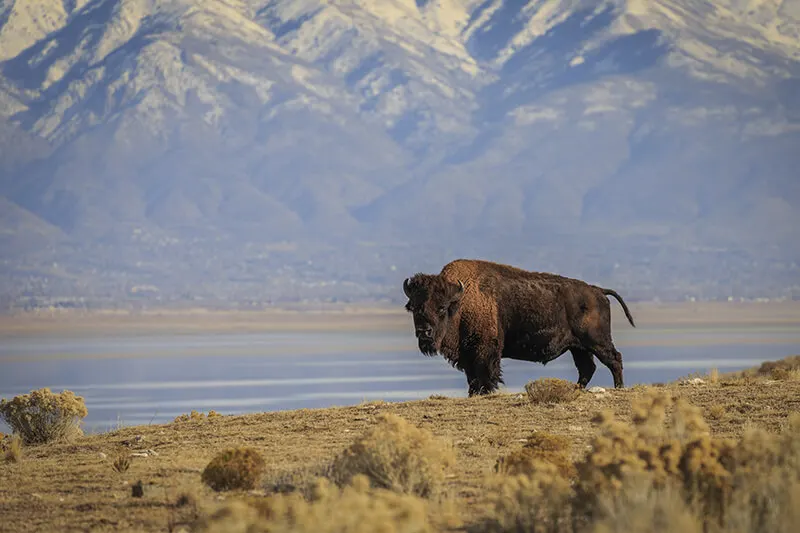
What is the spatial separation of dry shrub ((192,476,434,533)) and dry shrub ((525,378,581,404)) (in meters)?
8.56

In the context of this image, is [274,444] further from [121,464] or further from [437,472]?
[437,472]

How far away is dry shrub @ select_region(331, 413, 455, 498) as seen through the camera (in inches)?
530

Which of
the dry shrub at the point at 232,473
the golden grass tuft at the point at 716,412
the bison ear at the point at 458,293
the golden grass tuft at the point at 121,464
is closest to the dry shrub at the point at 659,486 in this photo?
the dry shrub at the point at 232,473

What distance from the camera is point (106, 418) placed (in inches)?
2121

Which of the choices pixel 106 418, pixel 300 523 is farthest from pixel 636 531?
pixel 106 418

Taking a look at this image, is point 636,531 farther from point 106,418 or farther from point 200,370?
point 200,370

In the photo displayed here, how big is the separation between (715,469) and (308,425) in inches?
320

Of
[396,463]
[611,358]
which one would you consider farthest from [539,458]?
[611,358]

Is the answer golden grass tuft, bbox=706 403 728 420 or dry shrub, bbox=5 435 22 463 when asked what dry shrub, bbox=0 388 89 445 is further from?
golden grass tuft, bbox=706 403 728 420

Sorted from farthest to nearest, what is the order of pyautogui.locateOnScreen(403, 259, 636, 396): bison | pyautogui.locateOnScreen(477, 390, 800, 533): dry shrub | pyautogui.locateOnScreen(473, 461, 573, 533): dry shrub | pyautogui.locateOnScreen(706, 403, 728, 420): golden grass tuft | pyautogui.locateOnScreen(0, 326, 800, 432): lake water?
pyautogui.locateOnScreen(0, 326, 800, 432): lake water, pyautogui.locateOnScreen(403, 259, 636, 396): bison, pyautogui.locateOnScreen(706, 403, 728, 420): golden grass tuft, pyautogui.locateOnScreen(473, 461, 573, 533): dry shrub, pyautogui.locateOnScreen(477, 390, 800, 533): dry shrub

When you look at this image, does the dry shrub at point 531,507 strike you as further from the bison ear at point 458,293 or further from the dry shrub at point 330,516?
the bison ear at point 458,293

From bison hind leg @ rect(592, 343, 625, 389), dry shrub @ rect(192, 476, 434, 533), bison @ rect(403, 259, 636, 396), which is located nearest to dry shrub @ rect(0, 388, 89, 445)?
bison @ rect(403, 259, 636, 396)

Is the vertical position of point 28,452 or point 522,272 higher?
point 522,272

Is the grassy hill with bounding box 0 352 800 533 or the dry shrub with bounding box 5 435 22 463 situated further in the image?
the dry shrub with bounding box 5 435 22 463
